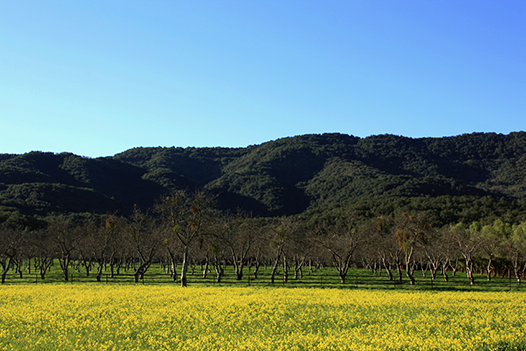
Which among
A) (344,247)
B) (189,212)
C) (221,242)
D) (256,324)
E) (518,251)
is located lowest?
(256,324)

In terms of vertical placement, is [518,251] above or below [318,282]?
above

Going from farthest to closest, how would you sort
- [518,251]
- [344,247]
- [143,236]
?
1. [143,236]
2. [518,251]
3. [344,247]

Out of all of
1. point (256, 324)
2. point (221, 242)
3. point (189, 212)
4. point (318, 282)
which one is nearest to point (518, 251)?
point (318, 282)

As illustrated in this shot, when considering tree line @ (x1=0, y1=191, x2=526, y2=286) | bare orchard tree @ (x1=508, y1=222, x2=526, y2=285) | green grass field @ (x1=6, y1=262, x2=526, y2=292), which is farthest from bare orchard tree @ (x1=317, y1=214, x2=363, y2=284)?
A: bare orchard tree @ (x1=508, y1=222, x2=526, y2=285)

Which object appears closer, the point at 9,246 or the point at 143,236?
the point at 9,246

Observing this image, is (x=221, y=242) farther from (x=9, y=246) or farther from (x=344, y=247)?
(x=9, y=246)

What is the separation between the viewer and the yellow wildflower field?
15.7 metres

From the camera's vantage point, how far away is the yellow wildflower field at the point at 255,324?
51.5ft

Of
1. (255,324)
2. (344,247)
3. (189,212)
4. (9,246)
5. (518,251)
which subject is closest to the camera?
(255,324)

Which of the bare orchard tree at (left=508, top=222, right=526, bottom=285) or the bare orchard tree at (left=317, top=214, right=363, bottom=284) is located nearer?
the bare orchard tree at (left=317, top=214, right=363, bottom=284)

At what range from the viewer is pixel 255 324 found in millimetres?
20312

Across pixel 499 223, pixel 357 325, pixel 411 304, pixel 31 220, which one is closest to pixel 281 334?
pixel 357 325

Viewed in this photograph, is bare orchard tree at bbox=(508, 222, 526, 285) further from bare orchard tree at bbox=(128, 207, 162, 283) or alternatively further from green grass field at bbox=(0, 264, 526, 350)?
bare orchard tree at bbox=(128, 207, 162, 283)

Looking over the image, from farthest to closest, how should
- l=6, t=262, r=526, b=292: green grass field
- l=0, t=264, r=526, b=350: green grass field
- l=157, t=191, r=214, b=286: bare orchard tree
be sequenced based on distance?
1. l=6, t=262, r=526, b=292: green grass field
2. l=157, t=191, r=214, b=286: bare orchard tree
3. l=0, t=264, r=526, b=350: green grass field
